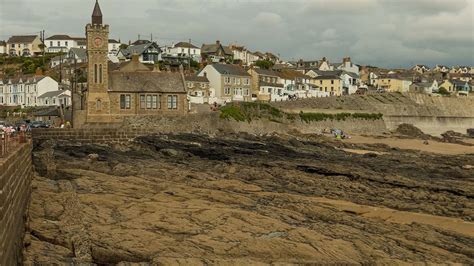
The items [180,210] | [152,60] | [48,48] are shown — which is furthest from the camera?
[48,48]

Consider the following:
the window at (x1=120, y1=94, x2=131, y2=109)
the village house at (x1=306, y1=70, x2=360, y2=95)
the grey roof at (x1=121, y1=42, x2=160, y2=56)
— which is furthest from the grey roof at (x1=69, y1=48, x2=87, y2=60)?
the window at (x1=120, y1=94, x2=131, y2=109)

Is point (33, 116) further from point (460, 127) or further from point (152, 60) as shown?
point (460, 127)

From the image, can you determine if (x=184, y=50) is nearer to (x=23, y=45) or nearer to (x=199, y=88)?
(x=23, y=45)

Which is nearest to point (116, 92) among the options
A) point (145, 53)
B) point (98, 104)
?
point (98, 104)

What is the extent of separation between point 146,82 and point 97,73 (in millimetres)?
4782

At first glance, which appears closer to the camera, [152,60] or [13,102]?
[13,102]

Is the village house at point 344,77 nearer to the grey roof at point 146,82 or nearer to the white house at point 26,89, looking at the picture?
the white house at point 26,89

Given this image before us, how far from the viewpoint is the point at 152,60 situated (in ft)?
340

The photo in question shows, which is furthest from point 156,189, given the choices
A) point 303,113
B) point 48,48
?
point 48,48

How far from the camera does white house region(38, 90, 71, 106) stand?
75500 mm

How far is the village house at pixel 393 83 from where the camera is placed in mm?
140375

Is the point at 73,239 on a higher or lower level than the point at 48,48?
lower

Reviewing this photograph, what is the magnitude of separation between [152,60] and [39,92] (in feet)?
82.0

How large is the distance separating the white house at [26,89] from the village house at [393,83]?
8546 cm
